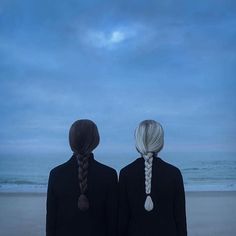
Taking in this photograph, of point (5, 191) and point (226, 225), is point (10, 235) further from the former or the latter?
point (5, 191)

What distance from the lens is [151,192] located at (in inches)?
70.1

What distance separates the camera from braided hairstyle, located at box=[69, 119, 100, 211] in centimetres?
176

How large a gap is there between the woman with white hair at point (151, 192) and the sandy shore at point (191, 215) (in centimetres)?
256

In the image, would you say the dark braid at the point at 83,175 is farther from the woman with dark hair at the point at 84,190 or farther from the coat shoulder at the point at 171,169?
the coat shoulder at the point at 171,169

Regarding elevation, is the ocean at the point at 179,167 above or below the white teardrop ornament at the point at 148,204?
above

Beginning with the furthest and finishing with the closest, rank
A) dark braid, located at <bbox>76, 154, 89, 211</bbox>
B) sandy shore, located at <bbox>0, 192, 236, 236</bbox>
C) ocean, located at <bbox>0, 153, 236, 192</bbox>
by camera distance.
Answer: ocean, located at <bbox>0, 153, 236, 192</bbox>
sandy shore, located at <bbox>0, 192, 236, 236</bbox>
dark braid, located at <bbox>76, 154, 89, 211</bbox>

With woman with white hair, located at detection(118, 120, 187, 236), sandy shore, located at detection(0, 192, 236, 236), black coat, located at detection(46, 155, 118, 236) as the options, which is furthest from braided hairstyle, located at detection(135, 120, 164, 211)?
sandy shore, located at detection(0, 192, 236, 236)

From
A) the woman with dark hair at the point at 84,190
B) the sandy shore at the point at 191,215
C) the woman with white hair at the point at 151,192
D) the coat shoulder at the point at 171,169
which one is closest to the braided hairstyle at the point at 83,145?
the woman with dark hair at the point at 84,190

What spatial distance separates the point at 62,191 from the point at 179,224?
47cm

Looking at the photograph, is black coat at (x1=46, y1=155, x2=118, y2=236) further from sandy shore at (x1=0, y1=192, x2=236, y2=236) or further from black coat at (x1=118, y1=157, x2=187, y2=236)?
sandy shore at (x1=0, y1=192, x2=236, y2=236)

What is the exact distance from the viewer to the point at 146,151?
179 cm

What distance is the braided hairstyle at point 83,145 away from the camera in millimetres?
1760

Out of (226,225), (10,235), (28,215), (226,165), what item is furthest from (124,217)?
(226,165)

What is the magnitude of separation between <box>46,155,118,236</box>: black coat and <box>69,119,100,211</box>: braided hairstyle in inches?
0.9
